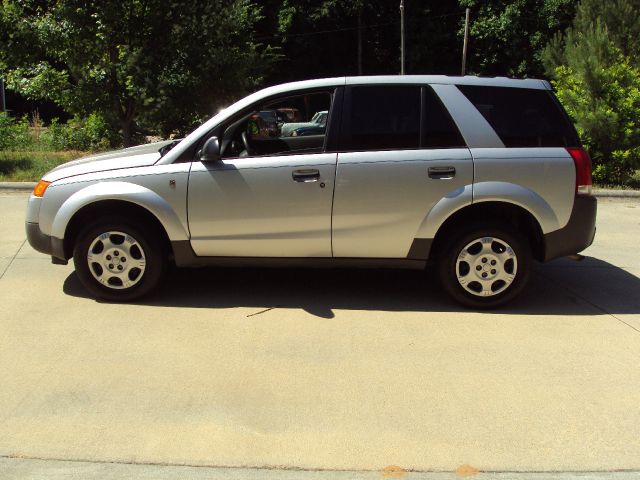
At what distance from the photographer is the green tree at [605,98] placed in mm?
11602

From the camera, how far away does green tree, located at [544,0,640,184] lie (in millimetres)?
11602

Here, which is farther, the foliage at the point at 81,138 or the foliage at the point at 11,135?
the foliage at the point at 81,138

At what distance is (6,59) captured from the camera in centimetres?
A: 1212

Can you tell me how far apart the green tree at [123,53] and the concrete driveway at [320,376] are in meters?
6.97

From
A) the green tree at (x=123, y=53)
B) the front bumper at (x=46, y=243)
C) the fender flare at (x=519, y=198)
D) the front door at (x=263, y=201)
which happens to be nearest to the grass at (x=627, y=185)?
the green tree at (x=123, y=53)

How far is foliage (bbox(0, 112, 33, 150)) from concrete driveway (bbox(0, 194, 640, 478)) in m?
10.1

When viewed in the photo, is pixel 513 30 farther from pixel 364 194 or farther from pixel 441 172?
pixel 364 194

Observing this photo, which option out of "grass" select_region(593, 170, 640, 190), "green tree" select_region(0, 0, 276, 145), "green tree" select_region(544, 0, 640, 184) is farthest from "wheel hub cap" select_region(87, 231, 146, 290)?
"grass" select_region(593, 170, 640, 190)

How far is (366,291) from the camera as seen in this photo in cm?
586

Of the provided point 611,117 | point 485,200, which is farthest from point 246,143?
point 611,117

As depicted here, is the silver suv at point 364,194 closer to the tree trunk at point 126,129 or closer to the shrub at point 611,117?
the shrub at point 611,117

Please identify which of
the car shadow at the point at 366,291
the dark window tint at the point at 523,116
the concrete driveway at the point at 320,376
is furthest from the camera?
the car shadow at the point at 366,291

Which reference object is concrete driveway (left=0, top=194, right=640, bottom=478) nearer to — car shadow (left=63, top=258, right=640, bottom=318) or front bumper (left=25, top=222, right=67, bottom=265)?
car shadow (left=63, top=258, right=640, bottom=318)

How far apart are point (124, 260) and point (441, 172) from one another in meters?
2.63
